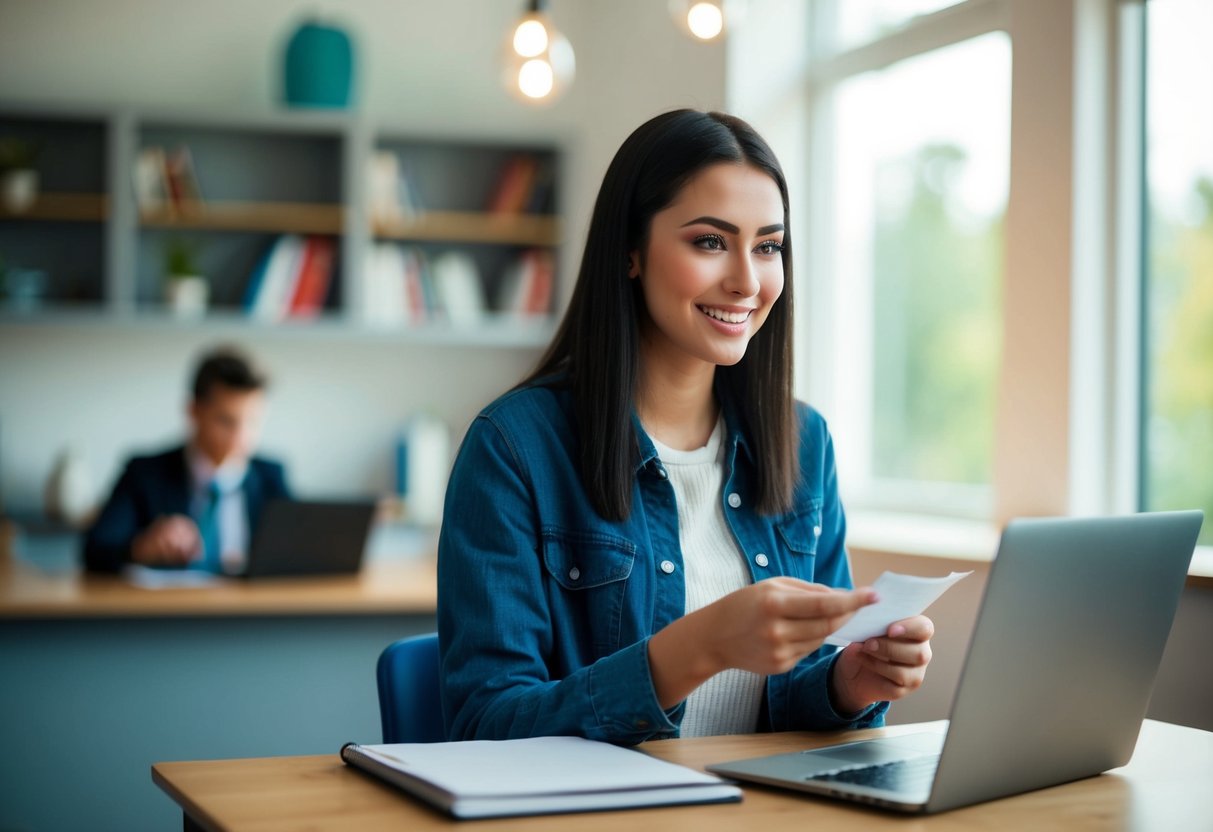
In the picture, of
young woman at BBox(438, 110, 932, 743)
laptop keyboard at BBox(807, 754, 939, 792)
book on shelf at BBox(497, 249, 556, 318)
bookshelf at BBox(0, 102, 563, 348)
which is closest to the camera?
laptop keyboard at BBox(807, 754, 939, 792)

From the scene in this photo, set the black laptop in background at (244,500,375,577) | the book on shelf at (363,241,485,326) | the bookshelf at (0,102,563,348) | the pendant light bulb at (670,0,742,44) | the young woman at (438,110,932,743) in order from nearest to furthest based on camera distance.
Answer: the young woman at (438,110,932,743) → the pendant light bulb at (670,0,742,44) → the black laptop in background at (244,500,375,577) → the bookshelf at (0,102,563,348) → the book on shelf at (363,241,485,326)

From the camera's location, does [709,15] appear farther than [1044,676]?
Yes

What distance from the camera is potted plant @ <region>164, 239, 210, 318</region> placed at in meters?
4.38

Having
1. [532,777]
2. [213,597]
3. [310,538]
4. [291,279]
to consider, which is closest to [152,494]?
[310,538]

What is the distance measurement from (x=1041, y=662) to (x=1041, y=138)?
1.88m

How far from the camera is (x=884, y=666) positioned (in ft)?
4.76

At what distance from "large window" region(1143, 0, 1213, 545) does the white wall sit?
176cm

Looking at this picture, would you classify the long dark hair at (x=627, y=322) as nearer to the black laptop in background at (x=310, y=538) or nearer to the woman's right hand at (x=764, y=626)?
the woman's right hand at (x=764, y=626)

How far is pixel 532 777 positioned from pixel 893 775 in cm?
36

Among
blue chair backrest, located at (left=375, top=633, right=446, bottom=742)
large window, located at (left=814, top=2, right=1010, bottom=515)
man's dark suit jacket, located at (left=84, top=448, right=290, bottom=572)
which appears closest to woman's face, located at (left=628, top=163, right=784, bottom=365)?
blue chair backrest, located at (left=375, top=633, right=446, bottom=742)

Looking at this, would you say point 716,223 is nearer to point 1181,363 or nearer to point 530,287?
point 1181,363

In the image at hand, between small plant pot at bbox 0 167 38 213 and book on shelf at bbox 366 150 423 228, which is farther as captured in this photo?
book on shelf at bbox 366 150 423 228

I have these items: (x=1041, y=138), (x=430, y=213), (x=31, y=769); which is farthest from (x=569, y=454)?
(x=430, y=213)

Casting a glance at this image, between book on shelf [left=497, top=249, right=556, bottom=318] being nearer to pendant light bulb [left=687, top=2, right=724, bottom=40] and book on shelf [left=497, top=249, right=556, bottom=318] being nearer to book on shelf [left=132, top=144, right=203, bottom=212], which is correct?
book on shelf [left=132, top=144, right=203, bottom=212]
